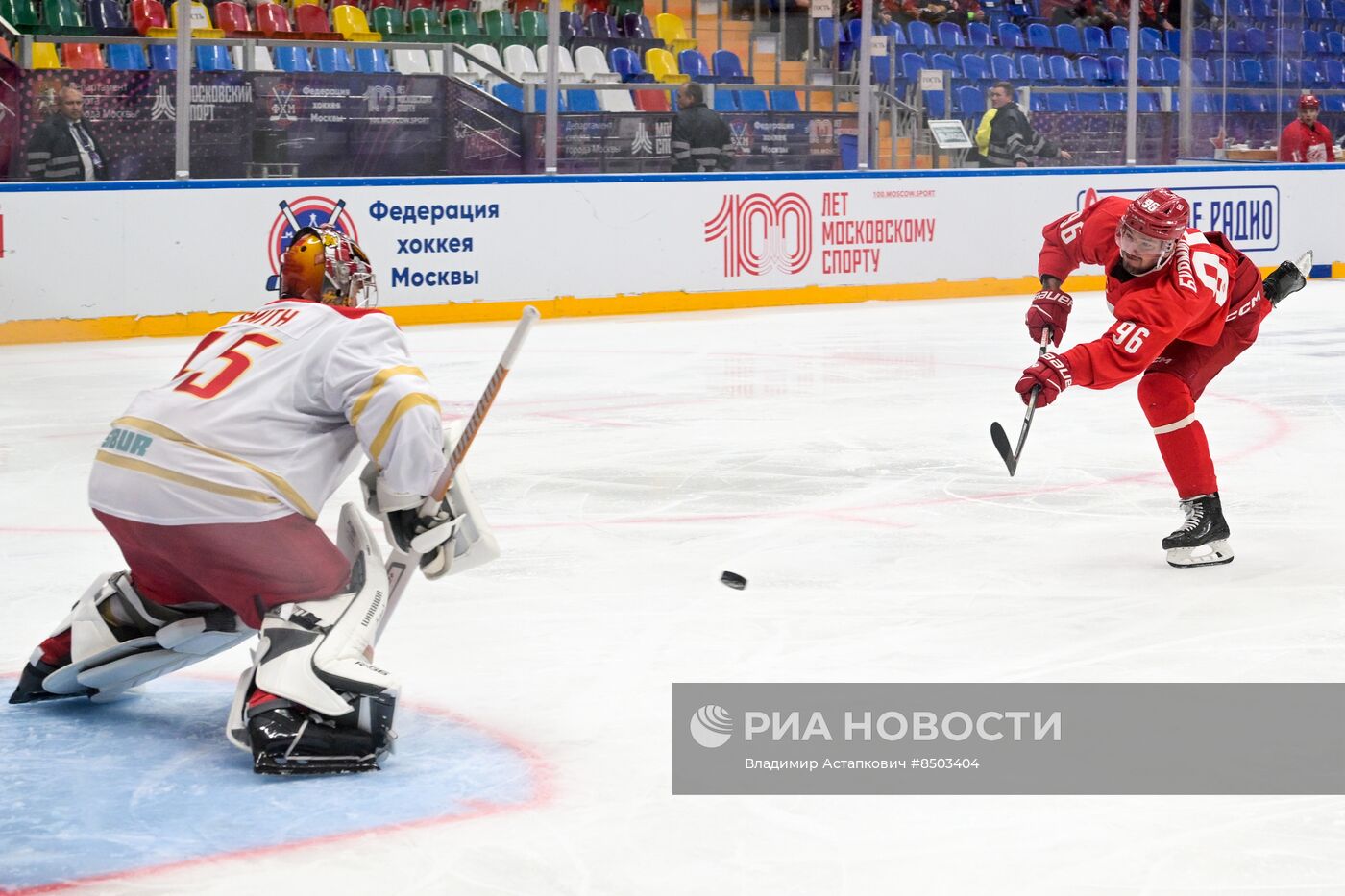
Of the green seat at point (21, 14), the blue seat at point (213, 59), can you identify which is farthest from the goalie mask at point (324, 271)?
the green seat at point (21, 14)

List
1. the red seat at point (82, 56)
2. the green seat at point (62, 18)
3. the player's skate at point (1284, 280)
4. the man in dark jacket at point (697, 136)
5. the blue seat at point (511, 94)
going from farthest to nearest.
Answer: the man in dark jacket at point (697, 136)
the blue seat at point (511, 94)
the green seat at point (62, 18)
the red seat at point (82, 56)
the player's skate at point (1284, 280)

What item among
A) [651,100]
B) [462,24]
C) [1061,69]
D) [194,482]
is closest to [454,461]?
[194,482]

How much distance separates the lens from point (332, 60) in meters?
11.3

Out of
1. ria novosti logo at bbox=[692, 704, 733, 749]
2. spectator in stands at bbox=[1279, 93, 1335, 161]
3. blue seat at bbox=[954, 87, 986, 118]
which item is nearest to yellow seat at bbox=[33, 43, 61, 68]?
blue seat at bbox=[954, 87, 986, 118]

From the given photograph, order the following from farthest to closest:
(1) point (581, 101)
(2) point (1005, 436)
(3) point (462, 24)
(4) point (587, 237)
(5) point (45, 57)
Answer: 1. (3) point (462, 24)
2. (1) point (581, 101)
3. (4) point (587, 237)
4. (5) point (45, 57)
5. (2) point (1005, 436)

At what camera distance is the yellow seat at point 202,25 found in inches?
→ 421

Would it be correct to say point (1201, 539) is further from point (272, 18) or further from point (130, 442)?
point (272, 18)

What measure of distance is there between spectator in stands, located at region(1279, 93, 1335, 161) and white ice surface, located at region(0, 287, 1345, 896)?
17.1ft

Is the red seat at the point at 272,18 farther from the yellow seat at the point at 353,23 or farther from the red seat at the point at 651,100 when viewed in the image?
the red seat at the point at 651,100

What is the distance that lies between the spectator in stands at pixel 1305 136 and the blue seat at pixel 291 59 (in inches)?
306

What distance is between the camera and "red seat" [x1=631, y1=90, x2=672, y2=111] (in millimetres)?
12188

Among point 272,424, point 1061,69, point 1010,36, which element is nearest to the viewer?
point 272,424

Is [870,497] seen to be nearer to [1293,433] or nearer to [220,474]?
[1293,433]

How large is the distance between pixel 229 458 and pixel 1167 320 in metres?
2.48
